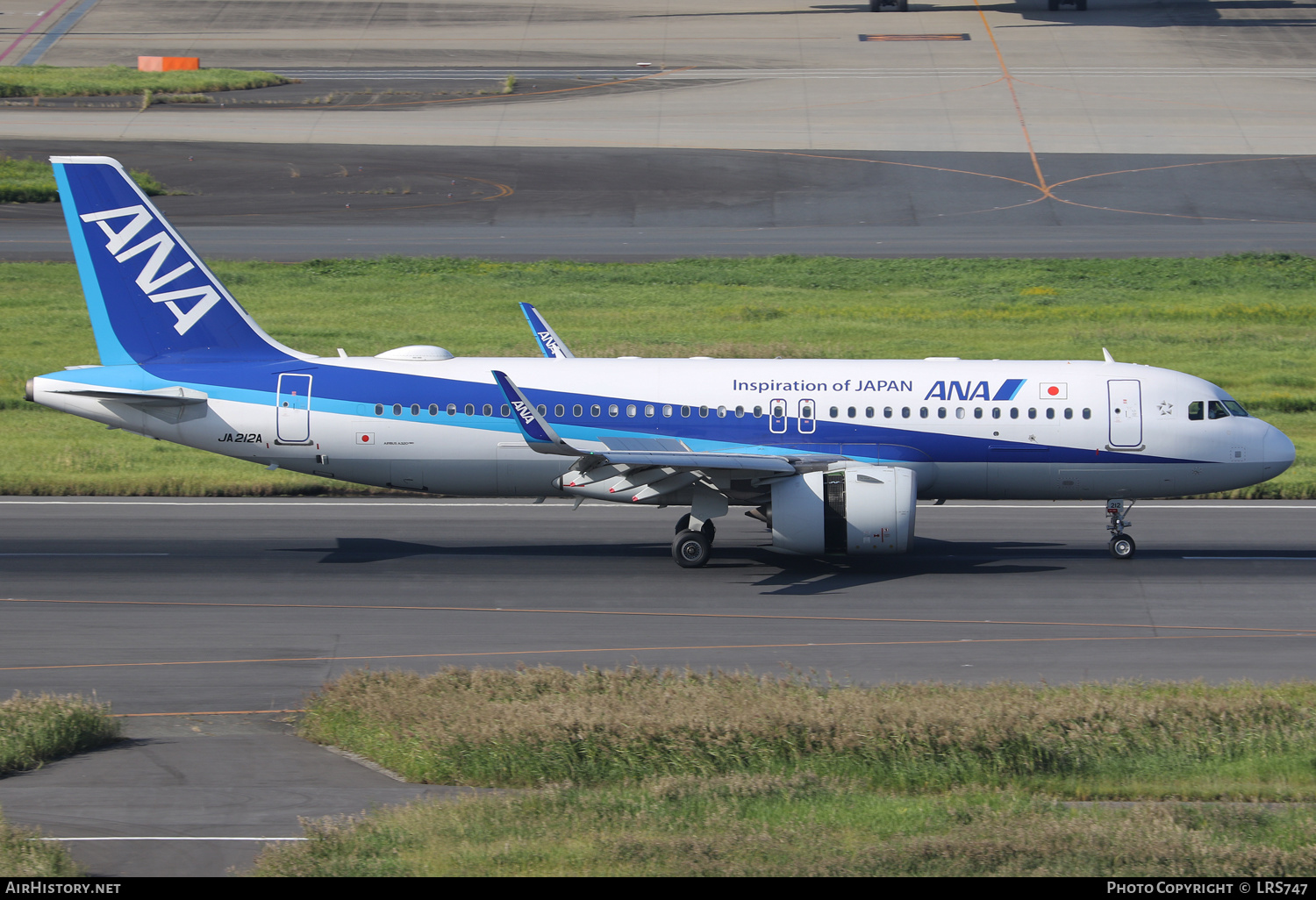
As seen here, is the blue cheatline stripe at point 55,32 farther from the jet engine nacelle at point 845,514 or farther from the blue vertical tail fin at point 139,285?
the jet engine nacelle at point 845,514

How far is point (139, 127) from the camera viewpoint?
74.5 metres

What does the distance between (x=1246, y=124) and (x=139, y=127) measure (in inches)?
2320

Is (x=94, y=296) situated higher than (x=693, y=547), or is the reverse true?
(x=94, y=296)

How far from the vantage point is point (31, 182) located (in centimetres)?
6706

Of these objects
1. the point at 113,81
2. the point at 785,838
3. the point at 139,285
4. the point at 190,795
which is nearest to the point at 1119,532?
the point at 785,838

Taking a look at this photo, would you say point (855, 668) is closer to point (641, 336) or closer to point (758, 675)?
point (758, 675)

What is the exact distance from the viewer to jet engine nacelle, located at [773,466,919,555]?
2631 centimetres

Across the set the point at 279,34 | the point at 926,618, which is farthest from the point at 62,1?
the point at 926,618

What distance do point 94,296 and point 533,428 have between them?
9787mm

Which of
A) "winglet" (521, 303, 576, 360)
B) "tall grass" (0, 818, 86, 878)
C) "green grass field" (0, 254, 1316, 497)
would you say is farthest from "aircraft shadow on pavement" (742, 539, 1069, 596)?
"tall grass" (0, 818, 86, 878)

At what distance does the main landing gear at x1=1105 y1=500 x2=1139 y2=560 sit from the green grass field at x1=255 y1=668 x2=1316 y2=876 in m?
8.13

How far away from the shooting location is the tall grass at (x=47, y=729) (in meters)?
16.5

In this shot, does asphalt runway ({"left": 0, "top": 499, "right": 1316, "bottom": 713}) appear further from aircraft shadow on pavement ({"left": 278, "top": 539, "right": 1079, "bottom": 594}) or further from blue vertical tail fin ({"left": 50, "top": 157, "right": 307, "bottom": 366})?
blue vertical tail fin ({"left": 50, "top": 157, "right": 307, "bottom": 366})

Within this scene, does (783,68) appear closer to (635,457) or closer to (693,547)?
(693,547)
